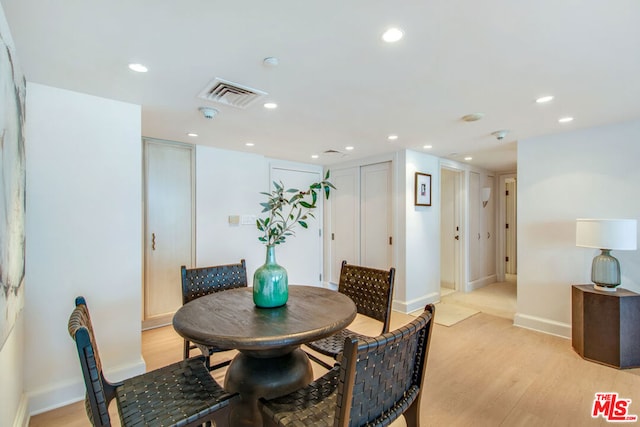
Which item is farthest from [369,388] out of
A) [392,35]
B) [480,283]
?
[480,283]

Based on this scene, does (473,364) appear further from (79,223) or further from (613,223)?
(79,223)

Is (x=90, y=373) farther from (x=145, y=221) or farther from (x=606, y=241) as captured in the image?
(x=606, y=241)

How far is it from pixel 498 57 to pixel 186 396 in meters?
2.38

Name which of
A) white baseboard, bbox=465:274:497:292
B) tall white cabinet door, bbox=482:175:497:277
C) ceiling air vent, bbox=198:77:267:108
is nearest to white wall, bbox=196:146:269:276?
ceiling air vent, bbox=198:77:267:108

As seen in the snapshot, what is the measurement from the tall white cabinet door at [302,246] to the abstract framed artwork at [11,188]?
3073mm

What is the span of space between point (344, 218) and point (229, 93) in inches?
124

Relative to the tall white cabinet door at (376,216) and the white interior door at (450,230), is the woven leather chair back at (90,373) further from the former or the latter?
the white interior door at (450,230)

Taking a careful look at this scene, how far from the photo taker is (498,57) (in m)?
1.65

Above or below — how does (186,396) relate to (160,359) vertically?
above

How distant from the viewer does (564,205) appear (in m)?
3.16

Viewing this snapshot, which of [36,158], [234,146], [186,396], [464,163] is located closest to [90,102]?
[36,158]

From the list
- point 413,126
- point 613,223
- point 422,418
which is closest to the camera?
point 422,418

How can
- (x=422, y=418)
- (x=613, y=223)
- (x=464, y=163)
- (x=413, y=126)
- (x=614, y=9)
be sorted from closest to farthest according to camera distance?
1. (x=614, y=9)
2. (x=422, y=418)
3. (x=613, y=223)
4. (x=413, y=126)
5. (x=464, y=163)

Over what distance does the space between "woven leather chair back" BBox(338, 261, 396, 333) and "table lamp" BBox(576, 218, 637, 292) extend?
2.01 metres
